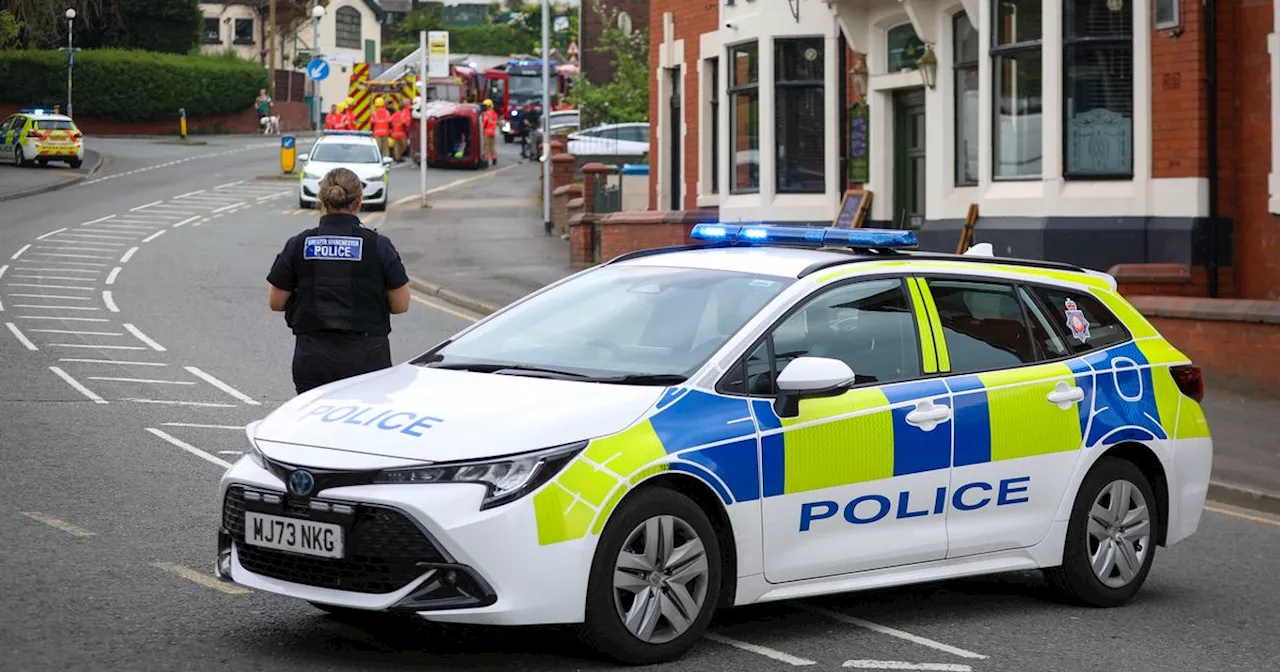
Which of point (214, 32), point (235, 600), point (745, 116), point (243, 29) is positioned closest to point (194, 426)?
point (235, 600)

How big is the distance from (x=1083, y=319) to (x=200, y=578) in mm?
4034

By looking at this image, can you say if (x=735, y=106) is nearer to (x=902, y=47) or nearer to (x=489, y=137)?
(x=902, y=47)

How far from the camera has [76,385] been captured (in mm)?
15680

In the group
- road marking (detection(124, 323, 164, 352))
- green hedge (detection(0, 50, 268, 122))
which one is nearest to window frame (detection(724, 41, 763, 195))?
road marking (detection(124, 323, 164, 352))

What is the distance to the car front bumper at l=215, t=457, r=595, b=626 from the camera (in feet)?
20.3

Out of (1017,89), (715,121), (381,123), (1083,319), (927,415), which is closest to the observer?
(927,415)

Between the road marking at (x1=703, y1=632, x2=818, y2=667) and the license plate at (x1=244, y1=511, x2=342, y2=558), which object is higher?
the license plate at (x1=244, y1=511, x2=342, y2=558)

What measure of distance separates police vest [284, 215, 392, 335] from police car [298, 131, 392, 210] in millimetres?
31068

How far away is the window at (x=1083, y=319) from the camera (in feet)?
27.3

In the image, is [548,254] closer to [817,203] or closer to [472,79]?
[817,203]

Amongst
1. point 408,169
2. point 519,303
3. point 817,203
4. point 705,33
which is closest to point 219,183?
point 408,169

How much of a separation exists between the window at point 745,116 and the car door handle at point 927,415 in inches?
706

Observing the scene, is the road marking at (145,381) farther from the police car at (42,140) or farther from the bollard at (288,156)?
the police car at (42,140)

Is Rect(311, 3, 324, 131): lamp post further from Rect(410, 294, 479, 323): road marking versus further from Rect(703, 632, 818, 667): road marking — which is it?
Rect(703, 632, 818, 667): road marking
